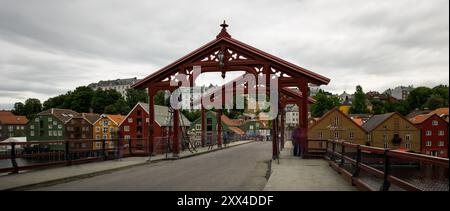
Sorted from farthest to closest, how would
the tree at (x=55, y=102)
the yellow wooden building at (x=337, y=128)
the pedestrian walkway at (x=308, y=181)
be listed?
the tree at (x=55, y=102), the yellow wooden building at (x=337, y=128), the pedestrian walkway at (x=308, y=181)

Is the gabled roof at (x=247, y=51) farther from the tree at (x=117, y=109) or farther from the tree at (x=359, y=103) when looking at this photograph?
the tree at (x=359, y=103)

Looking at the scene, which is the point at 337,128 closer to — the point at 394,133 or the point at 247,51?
the point at 394,133

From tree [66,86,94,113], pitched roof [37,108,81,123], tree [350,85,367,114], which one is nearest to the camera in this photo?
pitched roof [37,108,81,123]

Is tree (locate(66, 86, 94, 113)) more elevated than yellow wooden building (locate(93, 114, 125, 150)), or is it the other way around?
tree (locate(66, 86, 94, 113))

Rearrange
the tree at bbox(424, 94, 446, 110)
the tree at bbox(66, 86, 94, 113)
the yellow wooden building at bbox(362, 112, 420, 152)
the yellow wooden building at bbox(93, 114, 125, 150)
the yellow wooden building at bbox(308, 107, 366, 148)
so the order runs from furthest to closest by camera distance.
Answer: the tree at bbox(66, 86, 94, 113), the yellow wooden building at bbox(93, 114, 125, 150), the yellow wooden building at bbox(362, 112, 420, 152), the yellow wooden building at bbox(308, 107, 366, 148), the tree at bbox(424, 94, 446, 110)

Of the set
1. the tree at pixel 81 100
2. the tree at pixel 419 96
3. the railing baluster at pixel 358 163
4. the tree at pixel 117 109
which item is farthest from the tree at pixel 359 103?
the railing baluster at pixel 358 163

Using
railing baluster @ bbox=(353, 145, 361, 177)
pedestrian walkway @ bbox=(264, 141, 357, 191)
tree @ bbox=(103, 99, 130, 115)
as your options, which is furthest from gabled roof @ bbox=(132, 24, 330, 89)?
tree @ bbox=(103, 99, 130, 115)

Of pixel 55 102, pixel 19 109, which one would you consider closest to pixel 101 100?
pixel 55 102

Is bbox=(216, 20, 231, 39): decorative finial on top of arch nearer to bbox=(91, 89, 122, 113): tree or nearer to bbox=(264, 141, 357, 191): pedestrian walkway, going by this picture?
bbox=(264, 141, 357, 191): pedestrian walkway

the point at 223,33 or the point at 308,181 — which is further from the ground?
the point at 223,33

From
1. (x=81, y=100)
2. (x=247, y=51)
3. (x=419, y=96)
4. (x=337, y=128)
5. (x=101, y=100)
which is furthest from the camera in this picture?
(x=81, y=100)

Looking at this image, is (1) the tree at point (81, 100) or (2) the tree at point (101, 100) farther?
(1) the tree at point (81, 100)
